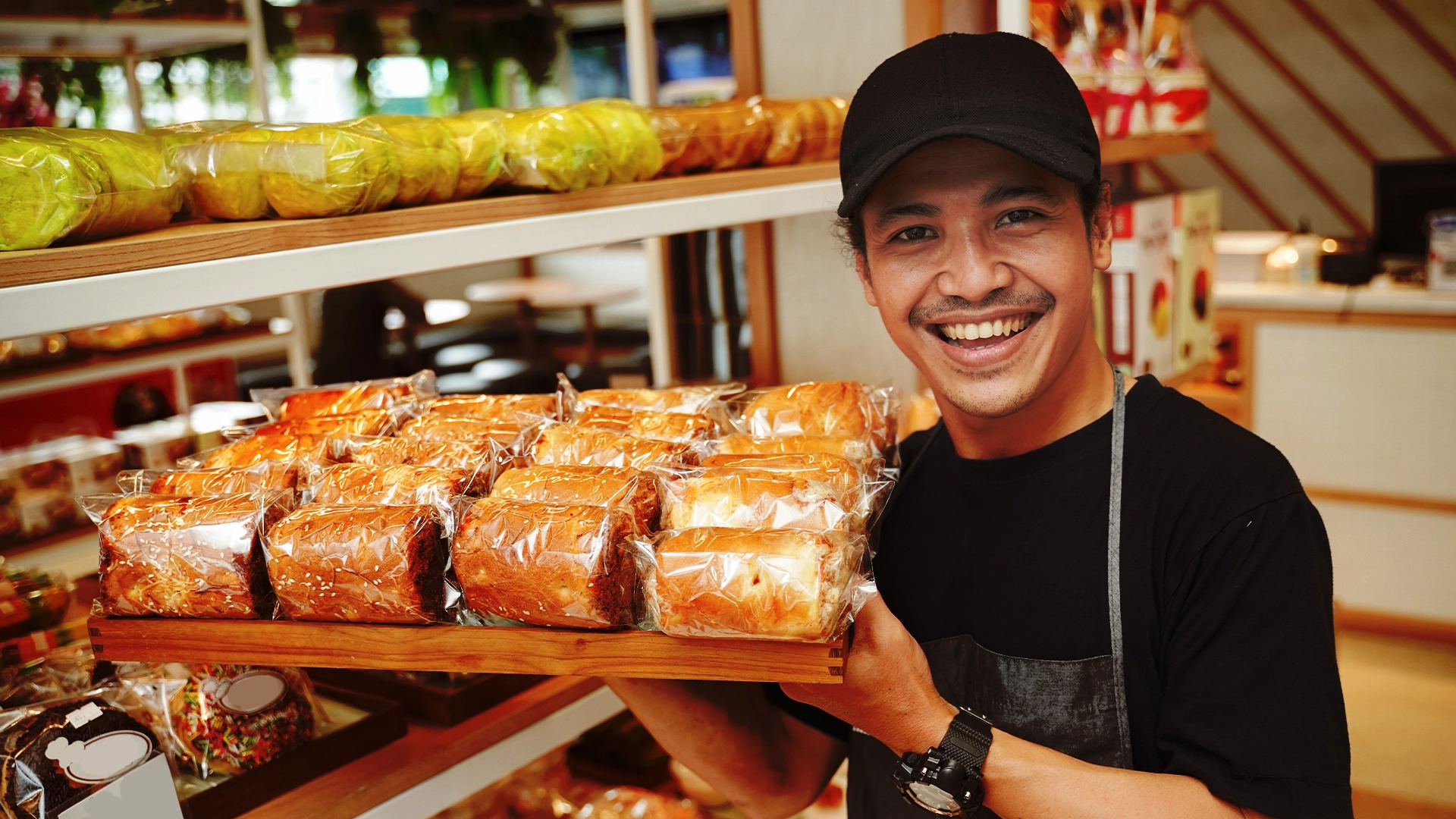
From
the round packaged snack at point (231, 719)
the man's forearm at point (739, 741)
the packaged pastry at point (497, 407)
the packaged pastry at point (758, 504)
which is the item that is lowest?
the man's forearm at point (739, 741)

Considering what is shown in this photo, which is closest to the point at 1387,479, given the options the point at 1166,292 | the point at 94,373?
the point at 1166,292

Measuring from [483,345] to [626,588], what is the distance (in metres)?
8.03

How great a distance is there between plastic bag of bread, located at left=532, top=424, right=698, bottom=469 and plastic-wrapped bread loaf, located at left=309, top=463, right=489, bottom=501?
0.30 feet

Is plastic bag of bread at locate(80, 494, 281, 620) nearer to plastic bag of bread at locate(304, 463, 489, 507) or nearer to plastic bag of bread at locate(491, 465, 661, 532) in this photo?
plastic bag of bread at locate(304, 463, 489, 507)

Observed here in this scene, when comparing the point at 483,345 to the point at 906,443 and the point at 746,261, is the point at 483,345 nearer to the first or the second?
the point at 746,261

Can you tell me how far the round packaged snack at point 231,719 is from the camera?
1201mm

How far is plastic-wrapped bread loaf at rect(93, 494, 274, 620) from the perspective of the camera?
1.05m

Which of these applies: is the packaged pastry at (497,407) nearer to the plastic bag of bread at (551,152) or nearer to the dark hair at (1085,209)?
the plastic bag of bread at (551,152)

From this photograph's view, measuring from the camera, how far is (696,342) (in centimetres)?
234

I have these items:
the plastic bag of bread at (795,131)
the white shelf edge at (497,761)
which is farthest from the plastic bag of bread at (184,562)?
the plastic bag of bread at (795,131)

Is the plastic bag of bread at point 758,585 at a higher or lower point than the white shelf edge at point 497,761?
higher

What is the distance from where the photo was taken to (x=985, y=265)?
1.20m

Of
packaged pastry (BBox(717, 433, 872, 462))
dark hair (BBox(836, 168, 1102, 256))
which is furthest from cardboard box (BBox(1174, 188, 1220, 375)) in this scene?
packaged pastry (BBox(717, 433, 872, 462))

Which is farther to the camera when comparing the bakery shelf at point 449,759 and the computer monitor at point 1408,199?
the computer monitor at point 1408,199
